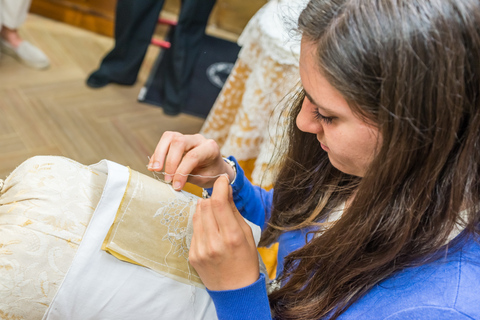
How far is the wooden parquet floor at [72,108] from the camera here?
1615mm

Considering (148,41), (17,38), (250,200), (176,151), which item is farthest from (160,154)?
(17,38)

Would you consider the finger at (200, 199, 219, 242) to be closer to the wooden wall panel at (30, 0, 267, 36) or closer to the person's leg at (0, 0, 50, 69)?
the person's leg at (0, 0, 50, 69)

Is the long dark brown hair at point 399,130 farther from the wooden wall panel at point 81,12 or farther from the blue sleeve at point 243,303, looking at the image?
the wooden wall panel at point 81,12

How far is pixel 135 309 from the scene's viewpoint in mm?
648

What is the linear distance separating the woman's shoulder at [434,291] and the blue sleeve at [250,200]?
358 mm

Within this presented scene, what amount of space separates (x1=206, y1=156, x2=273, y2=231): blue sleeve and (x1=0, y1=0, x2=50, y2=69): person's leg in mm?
1712

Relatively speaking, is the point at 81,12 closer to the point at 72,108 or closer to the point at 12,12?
the point at 12,12

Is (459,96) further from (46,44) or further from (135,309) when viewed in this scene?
(46,44)

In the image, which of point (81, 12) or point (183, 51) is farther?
point (81, 12)

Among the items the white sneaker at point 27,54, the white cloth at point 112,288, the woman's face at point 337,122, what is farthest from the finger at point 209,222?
→ the white sneaker at point 27,54

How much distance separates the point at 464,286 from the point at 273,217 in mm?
431

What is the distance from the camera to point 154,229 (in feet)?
2.35

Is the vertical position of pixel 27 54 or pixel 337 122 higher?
pixel 337 122

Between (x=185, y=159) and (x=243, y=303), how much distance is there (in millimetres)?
281
